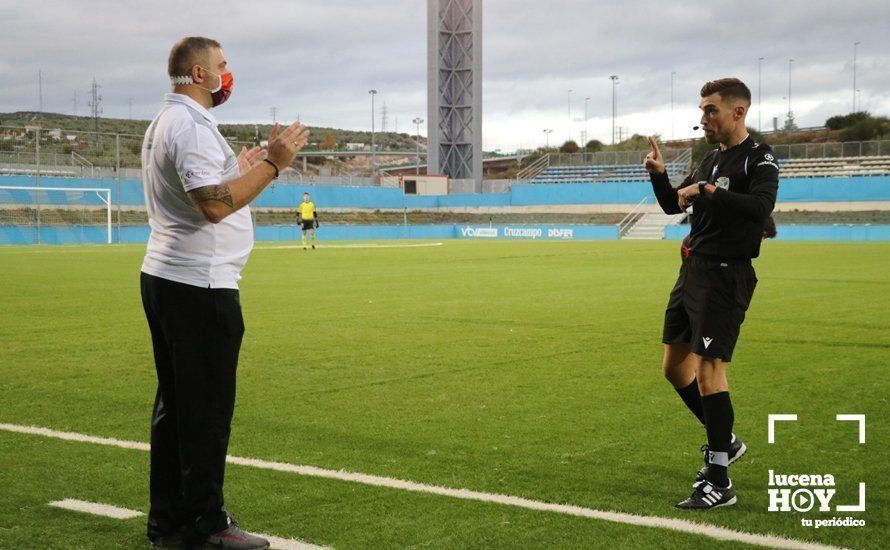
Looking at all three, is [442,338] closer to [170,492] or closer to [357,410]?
[357,410]

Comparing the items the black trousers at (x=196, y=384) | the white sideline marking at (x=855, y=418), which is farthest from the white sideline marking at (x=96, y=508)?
the white sideline marking at (x=855, y=418)

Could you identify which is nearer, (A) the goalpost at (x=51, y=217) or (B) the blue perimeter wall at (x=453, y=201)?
(A) the goalpost at (x=51, y=217)

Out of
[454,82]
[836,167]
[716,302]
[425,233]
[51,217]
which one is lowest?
[425,233]

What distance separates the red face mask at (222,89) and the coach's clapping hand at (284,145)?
0.32 metres

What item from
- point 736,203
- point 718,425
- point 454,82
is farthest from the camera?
point 454,82

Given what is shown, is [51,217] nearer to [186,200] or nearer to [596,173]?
[186,200]

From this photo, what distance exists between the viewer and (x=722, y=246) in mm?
5465

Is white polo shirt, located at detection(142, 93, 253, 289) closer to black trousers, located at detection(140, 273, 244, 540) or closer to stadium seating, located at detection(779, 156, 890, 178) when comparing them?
black trousers, located at detection(140, 273, 244, 540)

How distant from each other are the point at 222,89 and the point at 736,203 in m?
2.58

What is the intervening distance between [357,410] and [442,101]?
297 feet

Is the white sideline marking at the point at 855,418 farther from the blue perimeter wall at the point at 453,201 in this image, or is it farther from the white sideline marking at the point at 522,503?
the blue perimeter wall at the point at 453,201

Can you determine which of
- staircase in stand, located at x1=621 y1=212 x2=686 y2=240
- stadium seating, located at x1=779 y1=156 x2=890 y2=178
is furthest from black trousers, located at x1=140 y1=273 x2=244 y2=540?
stadium seating, located at x1=779 y1=156 x2=890 y2=178

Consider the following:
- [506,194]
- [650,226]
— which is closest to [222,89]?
[650,226]

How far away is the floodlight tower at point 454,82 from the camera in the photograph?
95438 mm
